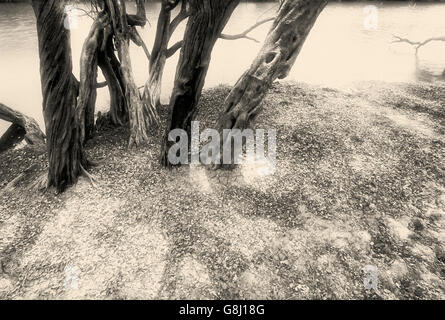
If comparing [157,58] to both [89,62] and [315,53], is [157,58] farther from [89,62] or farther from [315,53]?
[315,53]

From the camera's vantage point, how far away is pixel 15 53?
14586 millimetres

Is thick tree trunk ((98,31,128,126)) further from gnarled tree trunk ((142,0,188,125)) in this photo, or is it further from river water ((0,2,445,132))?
river water ((0,2,445,132))

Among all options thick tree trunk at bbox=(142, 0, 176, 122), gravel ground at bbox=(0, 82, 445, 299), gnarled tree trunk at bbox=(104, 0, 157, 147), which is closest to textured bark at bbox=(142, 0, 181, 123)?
thick tree trunk at bbox=(142, 0, 176, 122)

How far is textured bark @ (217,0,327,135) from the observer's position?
526cm

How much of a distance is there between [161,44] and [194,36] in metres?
3.32

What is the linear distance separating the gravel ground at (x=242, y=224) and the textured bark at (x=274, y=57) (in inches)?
48.5

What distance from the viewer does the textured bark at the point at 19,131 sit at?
713 centimetres

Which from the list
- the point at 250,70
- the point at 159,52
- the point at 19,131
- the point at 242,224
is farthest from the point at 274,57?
the point at 19,131

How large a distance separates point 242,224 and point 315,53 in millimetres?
15088

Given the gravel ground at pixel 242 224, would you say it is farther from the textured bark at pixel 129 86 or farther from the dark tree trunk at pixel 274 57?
the dark tree trunk at pixel 274 57

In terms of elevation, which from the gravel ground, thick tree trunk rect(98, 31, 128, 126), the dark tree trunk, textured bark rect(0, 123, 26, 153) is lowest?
textured bark rect(0, 123, 26, 153)

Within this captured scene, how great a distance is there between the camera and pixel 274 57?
5441 millimetres

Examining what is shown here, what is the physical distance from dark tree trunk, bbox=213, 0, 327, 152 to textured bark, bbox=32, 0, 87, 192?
9.54 ft

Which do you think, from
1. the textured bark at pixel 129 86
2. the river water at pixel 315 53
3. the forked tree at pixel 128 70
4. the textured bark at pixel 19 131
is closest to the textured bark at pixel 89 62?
the forked tree at pixel 128 70
